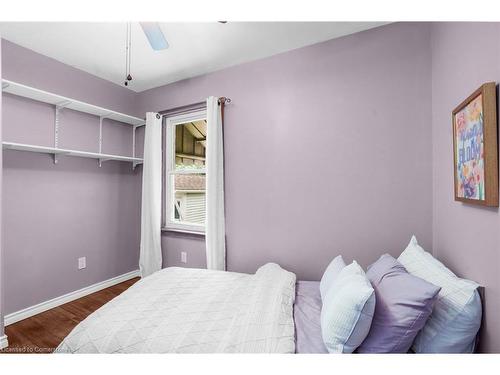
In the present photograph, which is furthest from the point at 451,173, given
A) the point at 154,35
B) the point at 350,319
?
the point at 154,35

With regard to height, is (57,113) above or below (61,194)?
above

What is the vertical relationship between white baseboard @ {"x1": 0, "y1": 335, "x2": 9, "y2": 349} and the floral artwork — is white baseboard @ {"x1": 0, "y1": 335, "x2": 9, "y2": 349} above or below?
below

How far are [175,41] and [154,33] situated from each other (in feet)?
2.27

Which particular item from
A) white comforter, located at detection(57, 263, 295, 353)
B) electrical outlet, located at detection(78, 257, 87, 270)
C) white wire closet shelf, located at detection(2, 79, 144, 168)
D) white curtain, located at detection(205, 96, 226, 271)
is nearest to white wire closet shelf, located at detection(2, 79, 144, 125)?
white wire closet shelf, located at detection(2, 79, 144, 168)

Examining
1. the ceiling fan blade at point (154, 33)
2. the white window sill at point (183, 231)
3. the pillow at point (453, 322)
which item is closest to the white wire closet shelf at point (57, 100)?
the ceiling fan blade at point (154, 33)

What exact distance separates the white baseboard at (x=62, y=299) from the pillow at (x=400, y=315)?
2.72 meters

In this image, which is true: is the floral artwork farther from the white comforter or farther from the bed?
the white comforter

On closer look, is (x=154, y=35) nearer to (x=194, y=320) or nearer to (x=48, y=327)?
(x=194, y=320)

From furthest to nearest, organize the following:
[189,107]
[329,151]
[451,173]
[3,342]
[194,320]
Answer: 1. [189,107]
2. [329,151]
3. [3,342]
4. [451,173]
5. [194,320]

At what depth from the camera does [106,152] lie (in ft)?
9.20

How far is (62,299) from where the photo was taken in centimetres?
240

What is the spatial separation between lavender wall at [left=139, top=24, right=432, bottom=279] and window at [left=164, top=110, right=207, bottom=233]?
50 centimetres

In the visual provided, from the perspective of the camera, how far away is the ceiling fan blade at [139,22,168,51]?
1.42m
